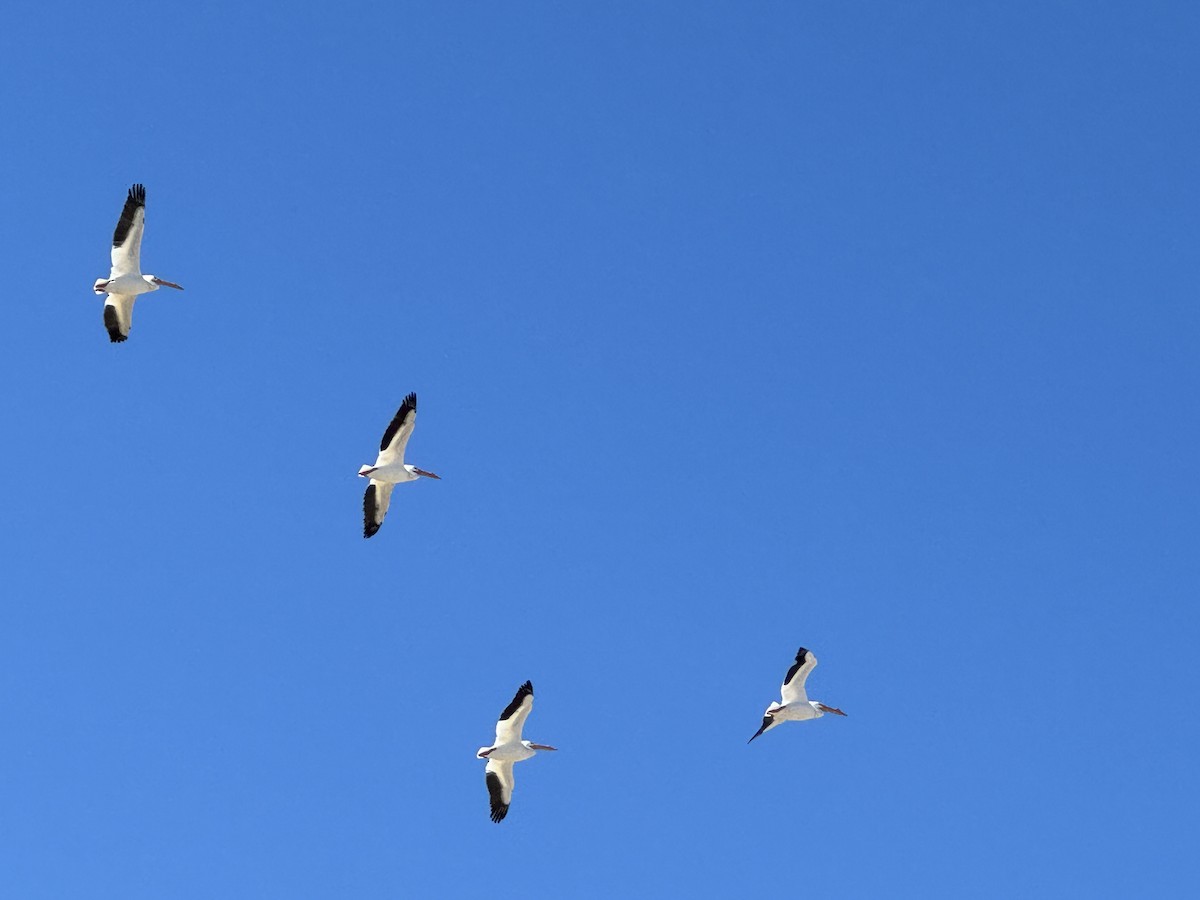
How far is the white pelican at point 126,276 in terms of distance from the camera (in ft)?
145

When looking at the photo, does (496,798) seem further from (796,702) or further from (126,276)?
(126,276)

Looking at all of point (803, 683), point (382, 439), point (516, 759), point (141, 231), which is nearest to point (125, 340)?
point (141, 231)

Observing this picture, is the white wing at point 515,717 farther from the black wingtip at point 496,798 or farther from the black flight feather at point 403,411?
the black flight feather at point 403,411

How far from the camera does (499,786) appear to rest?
151 ft

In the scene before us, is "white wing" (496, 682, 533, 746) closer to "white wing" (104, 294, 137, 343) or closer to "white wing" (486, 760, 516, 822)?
"white wing" (486, 760, 516, 822)

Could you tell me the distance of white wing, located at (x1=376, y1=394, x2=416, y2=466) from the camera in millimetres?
46156

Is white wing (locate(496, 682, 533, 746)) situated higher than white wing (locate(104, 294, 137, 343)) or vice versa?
white wing (locate(104, 294, 137, 343))

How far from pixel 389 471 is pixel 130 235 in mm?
8526

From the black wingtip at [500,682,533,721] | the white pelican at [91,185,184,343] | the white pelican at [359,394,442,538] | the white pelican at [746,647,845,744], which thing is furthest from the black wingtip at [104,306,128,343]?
the white pelican at [746,647,845,744]

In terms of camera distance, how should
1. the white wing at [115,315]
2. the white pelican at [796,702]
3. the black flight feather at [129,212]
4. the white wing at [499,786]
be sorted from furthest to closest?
the white pelican at [796,702] → the white wing at [499,786] → the white wing at [115,315] → the black flight feather at [129,212]

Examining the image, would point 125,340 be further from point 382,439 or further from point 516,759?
point 516,759

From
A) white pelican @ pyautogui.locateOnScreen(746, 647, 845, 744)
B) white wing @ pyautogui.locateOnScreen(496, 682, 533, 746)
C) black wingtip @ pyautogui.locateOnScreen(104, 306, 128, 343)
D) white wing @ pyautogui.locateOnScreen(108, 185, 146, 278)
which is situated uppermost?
white wing @ pyautogui.locateOnScreen(108, 185, 146, 278)

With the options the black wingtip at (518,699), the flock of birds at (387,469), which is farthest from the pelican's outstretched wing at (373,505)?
the black wingtip at (518,699)

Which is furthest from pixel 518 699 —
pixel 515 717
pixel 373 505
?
pixel 373 505
